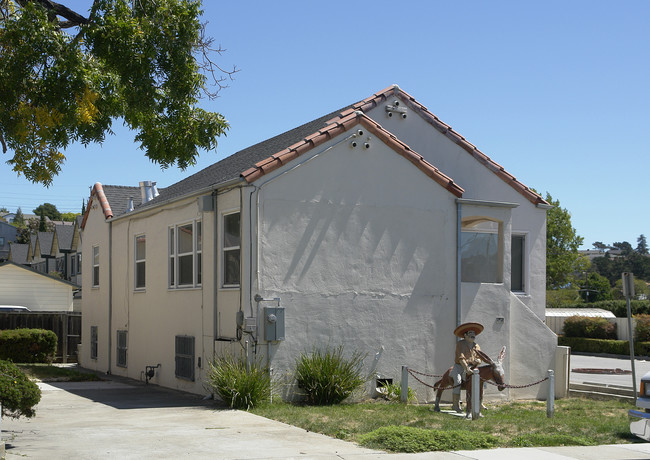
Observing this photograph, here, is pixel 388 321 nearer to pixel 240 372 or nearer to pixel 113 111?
pixel 240 372

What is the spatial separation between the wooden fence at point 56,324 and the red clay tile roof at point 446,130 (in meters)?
14.6

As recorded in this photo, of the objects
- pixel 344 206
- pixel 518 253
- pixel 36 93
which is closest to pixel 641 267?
pixel 518 253

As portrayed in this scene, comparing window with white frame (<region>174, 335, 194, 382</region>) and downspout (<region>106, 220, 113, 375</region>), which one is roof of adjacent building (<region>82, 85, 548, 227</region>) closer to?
downspout (<region>106, 220, 113, 375</region>)

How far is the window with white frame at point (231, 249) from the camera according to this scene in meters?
16.1

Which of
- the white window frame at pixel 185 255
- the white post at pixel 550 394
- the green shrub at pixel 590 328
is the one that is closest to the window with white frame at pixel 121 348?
the white window frame at pixel 185 255

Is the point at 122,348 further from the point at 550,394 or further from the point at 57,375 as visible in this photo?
the point at 550,394

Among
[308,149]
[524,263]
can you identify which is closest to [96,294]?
[308,149]

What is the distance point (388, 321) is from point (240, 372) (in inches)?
149

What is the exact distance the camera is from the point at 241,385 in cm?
1439

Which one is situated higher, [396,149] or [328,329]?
[396,149]

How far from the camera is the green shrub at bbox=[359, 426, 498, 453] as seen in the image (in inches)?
423

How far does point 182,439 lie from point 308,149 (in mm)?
6998

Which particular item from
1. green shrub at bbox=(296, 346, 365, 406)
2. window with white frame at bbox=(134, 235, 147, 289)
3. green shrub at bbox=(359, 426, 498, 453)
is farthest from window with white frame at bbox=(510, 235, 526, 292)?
green shrub at bbox=(359, 426, 498, 453)

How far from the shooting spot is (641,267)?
110 metres
